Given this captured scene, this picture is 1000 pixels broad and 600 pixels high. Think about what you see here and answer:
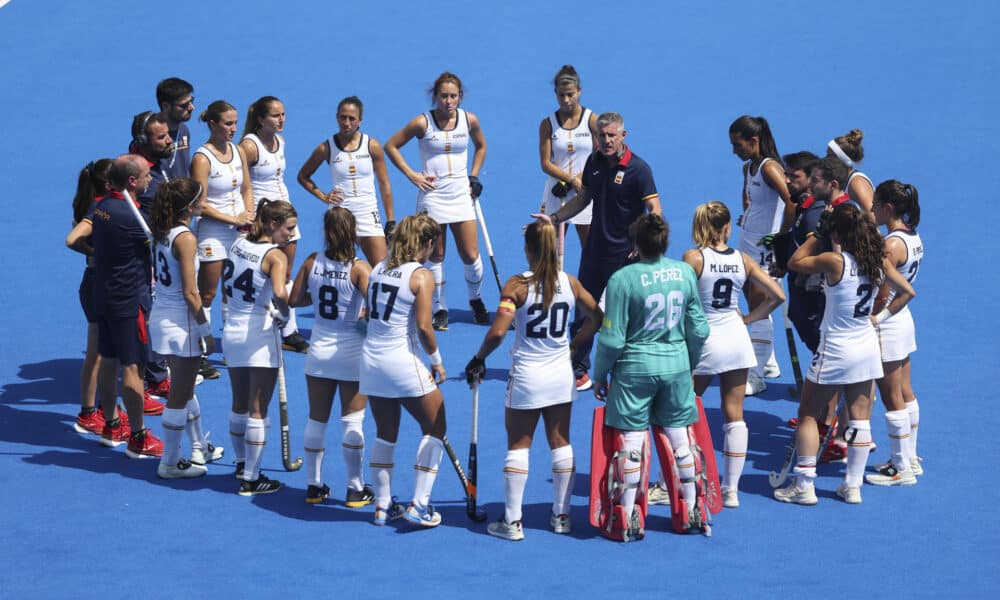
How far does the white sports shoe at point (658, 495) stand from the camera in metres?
7.98

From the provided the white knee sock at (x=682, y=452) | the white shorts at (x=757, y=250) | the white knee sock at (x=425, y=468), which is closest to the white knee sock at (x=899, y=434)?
the white knee sock at (x=682, y=452)

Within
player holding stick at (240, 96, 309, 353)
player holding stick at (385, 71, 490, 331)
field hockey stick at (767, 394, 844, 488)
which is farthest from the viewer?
player holding stick at (385, 71, 490, 331)

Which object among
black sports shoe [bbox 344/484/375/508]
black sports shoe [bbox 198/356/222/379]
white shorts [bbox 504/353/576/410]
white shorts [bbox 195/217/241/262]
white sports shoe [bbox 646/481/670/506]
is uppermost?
white shorts [bbox 195/217/241/262]

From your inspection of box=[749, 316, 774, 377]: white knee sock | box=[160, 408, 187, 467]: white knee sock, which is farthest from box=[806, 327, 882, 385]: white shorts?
box=[160, 408, 187, 467]: white knee sock

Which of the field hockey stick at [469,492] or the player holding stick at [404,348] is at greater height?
the player holding stick at [404,348]

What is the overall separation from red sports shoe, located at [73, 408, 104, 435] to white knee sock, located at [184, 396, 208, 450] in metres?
1.02

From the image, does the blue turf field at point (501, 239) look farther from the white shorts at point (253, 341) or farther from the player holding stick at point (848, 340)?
the white shorts at point (253, 341)

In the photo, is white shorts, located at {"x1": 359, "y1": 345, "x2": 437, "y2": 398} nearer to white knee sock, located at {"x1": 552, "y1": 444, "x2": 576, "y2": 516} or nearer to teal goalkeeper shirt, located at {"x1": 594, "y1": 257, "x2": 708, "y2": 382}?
white knee sock, located at {"x1": 552, "y1": 444, "x2": 576, "y2": 516}

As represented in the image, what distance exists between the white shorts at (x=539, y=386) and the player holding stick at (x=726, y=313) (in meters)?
0.94

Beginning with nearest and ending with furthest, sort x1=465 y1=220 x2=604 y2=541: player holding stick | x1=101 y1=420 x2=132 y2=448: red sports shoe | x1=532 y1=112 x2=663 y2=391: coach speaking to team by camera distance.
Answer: x1=465 y1=220 x2=604 y2=541: player holding stick
x1=101 y1=420 x2=132 y2=448: red sports shoe
x1=532 y1=112 x2=663 y2=391: coach speaking to team

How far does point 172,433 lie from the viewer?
818 centimetres

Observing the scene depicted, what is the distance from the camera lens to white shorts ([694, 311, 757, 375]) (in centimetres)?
775

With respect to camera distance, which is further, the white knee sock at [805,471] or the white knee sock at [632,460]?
the white knee sock at [805,471]

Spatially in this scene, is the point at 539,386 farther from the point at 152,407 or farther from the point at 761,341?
the point at 152,407
